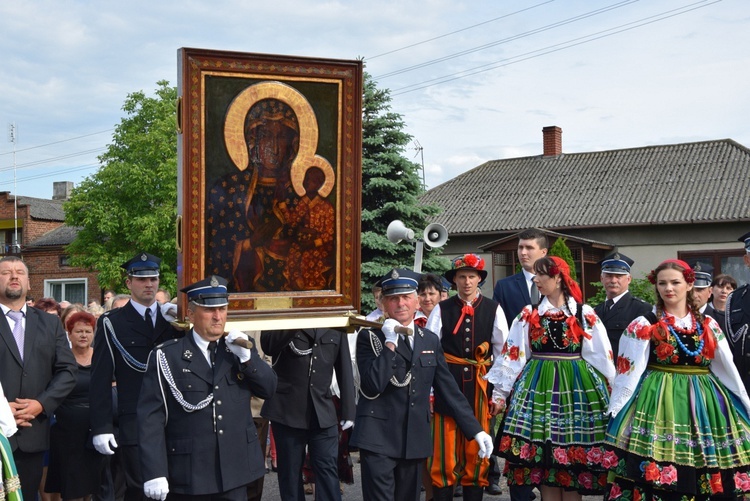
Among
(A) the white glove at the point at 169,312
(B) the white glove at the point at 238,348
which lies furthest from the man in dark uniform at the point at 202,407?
(A) the white glove at the point at 169,312

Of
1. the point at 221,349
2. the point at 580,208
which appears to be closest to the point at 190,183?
the point at 221,349

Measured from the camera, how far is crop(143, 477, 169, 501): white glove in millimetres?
4836

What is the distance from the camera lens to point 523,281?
8.41 m

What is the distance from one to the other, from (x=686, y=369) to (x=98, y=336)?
4410 millimetres

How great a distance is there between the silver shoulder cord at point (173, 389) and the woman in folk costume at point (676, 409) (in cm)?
302

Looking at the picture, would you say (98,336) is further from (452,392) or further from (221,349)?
(452,392)

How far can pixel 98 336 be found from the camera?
6.59m

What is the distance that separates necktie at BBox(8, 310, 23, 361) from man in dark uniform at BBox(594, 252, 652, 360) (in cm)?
542

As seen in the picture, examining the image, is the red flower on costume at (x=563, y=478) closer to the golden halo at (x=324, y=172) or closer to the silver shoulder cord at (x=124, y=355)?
the golden halo at (x=324, y=172)

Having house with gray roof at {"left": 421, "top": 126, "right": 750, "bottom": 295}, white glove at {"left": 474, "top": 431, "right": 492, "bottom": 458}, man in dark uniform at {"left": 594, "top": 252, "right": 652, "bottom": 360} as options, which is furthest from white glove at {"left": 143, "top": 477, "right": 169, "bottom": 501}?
house with gray roof at {"left": 421, "top": 126, "right": 750, "bottom": 295}

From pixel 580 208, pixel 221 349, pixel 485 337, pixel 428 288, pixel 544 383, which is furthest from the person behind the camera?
pixel 580 208

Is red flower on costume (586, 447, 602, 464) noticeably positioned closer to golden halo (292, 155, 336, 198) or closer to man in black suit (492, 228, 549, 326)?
man in black suit (492, 228, 549, 326)

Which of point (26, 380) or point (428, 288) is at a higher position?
point (428, 288)

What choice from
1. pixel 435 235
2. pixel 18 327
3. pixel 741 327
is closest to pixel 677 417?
pixel 741 327
